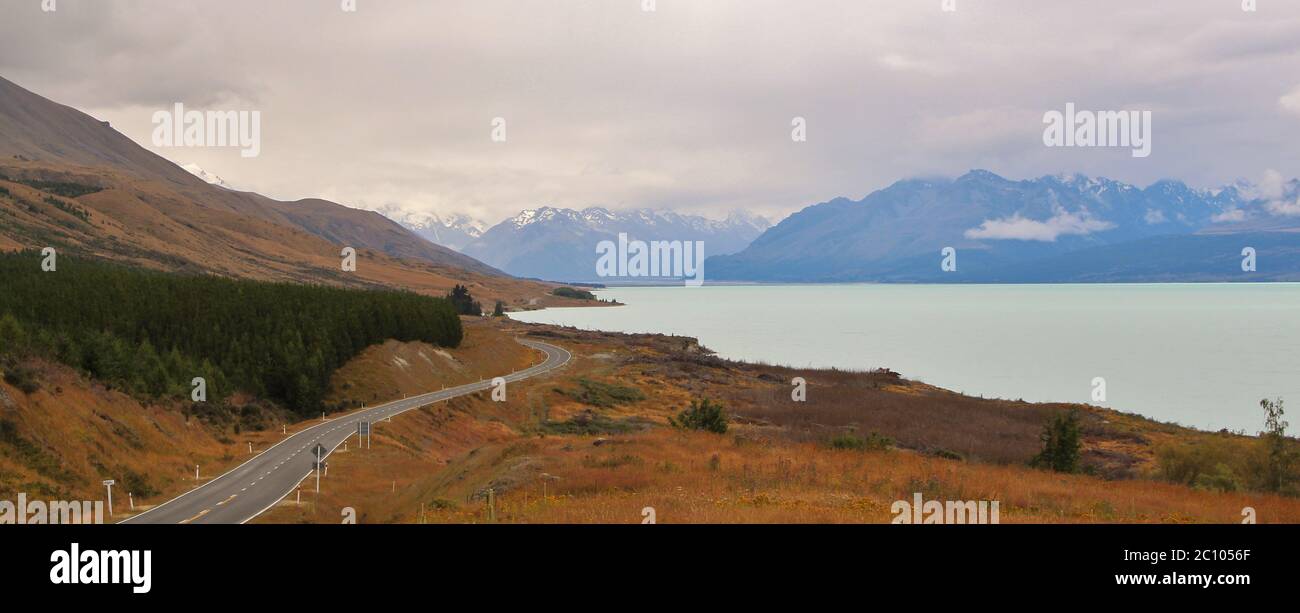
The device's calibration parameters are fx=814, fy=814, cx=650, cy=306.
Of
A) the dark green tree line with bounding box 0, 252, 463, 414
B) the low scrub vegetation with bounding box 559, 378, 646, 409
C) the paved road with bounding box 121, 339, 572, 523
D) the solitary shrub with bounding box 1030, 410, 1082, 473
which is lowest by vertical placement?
the paved road with bounding box 121, 339, 572, 523

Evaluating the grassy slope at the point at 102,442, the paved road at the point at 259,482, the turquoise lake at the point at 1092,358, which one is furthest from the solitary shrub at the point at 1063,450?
the turquoise lake at the point at 1092,358

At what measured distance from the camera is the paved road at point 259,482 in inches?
1332

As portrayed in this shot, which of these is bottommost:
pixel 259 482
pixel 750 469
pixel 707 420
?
pixel 259 482

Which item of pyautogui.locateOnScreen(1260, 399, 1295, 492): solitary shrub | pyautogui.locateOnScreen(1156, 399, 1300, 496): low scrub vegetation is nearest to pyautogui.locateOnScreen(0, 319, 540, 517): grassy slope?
pyautogui.locateOnScreen(1156, 399, 1300, 496): low scrub vegetation

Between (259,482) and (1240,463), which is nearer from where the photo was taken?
(259,482)

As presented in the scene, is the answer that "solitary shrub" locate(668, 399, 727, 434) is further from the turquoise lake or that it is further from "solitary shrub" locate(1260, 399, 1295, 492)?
the turquoise lake

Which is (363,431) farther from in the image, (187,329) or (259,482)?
(187,329)

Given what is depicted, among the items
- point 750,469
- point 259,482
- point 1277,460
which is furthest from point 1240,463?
point 259,482

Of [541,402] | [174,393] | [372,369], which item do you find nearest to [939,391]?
[541,402]

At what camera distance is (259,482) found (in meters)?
41.9

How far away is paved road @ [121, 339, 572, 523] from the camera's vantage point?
33.8 m

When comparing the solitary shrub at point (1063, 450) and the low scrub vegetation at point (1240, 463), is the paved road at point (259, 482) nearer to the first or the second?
the solitary shrub at point (1063, 450)

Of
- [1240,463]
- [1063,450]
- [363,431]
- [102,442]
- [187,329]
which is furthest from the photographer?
[187,329]

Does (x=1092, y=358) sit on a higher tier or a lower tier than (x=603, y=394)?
higher
